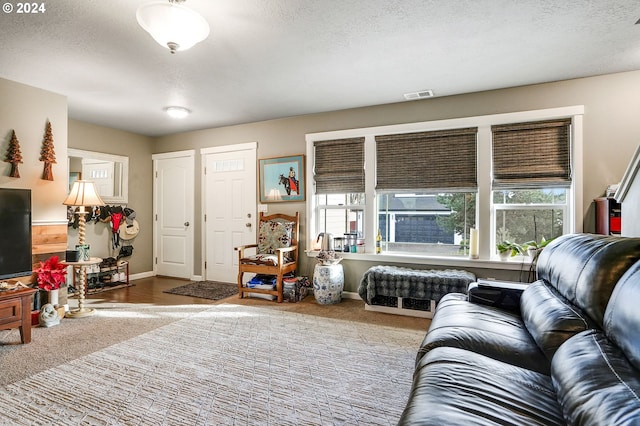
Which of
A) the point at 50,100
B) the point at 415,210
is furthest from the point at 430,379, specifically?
the point at 50,100

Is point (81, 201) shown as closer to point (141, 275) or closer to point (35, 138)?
point (35, 138)

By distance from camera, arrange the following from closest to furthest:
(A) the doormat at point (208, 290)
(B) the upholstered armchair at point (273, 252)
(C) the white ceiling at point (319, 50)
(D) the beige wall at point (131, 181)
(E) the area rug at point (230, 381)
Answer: (E) the area rug at point (230, 381), (C) the white ceiling at point (319, 50), (B) the upholstered armchair at point (273, 252), (A) the doormat at point (208, 290), (D) the beige wall at point (131, 181)

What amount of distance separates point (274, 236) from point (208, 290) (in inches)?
49.9

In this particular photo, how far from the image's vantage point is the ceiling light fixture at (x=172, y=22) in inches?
77.9

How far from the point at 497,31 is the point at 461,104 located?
139cm

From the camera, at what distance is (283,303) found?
4.15 m

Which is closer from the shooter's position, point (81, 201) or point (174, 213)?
point (81, 201)

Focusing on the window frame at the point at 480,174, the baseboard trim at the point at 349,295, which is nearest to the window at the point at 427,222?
the window frame at the point at 480,174

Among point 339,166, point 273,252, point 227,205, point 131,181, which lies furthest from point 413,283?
point 131,181

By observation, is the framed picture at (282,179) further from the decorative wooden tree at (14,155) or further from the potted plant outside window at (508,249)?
the decorative wooden tree at (14,155)

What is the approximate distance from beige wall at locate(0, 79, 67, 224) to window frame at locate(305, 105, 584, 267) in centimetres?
294

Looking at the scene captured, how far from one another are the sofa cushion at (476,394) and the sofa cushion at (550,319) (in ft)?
0.59

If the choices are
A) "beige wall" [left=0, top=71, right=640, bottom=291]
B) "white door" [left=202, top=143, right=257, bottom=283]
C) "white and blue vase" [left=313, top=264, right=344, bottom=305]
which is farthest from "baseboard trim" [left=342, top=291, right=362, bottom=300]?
"white door" [left=202, top=143, right=257, bottom=283]

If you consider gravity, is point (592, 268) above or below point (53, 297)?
above
